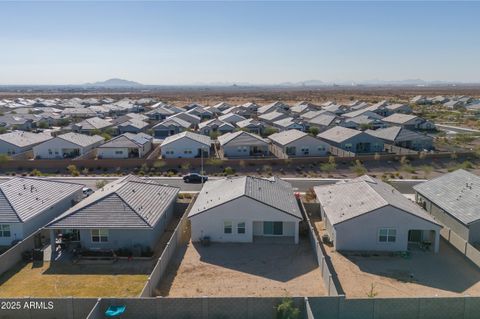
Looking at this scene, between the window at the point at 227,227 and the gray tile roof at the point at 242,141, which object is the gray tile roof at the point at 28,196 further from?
the gray tile roof at the point at 242,141

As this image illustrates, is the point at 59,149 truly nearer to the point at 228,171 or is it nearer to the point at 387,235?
the point at 228,171

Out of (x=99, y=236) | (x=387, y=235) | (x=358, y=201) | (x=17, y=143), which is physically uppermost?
(x=17, y=143)

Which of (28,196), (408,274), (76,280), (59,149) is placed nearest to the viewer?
(76,280)

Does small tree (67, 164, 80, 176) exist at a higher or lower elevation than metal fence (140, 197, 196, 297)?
higher

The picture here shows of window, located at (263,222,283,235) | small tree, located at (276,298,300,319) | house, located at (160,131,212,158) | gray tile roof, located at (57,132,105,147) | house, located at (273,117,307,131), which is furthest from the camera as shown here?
house, located at (273,117,307,131)

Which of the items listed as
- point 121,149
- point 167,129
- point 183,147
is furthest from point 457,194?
point 167,129

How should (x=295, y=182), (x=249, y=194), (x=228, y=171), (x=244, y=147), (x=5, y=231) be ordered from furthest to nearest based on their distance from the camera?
(x=244, y=147) < (x=228, y=171) < (x=295, y=182) < (x=249, y=194) < (x=5, y=231)

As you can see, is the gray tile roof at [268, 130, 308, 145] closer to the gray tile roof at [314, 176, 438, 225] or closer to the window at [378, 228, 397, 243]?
→ the gray tile roof at [314, 176, 438, 225]

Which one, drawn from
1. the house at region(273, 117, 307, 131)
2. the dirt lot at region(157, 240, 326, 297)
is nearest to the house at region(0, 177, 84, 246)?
the dirt lot at region(157, 240, 326, 297)
